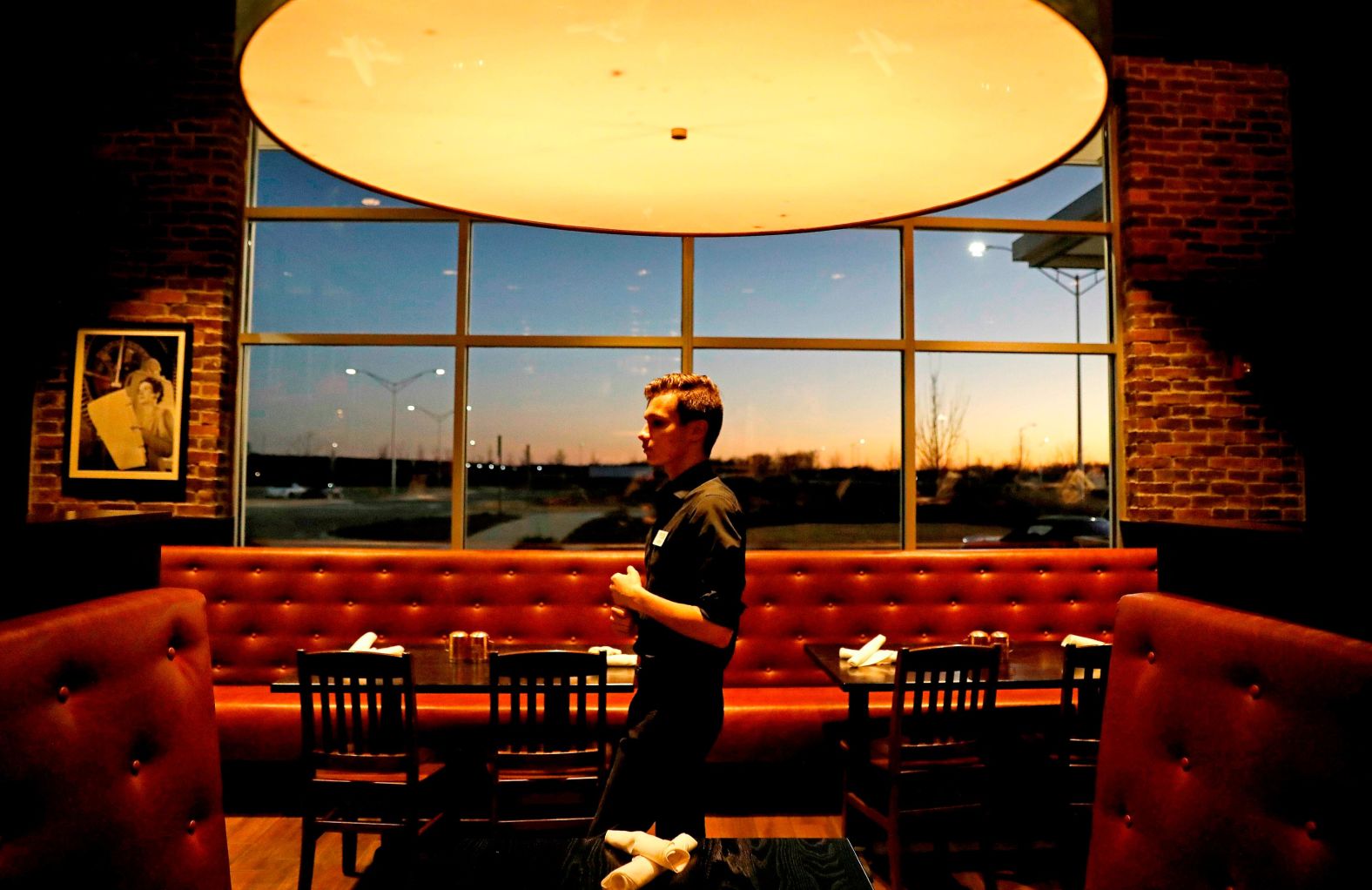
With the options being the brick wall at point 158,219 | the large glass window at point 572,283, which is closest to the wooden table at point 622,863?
the large glass window at point 572,283

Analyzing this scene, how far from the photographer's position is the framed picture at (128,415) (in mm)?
4426

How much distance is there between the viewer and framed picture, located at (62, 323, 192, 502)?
174 inches

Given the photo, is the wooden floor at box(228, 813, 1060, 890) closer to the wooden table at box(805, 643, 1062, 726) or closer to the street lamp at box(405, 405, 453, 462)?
the wooden table at box(805, 643, 1062, 726)

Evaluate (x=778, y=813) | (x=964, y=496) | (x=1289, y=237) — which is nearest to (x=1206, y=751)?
(x=778, y=813)

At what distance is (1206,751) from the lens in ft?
4.05

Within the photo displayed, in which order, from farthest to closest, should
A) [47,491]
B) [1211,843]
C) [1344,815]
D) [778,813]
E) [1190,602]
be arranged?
[47,491], [778,813], [1190,602], [1211,843], [1344,815]

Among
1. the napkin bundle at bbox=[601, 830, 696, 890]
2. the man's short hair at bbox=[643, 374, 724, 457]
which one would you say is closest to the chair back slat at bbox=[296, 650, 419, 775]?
the man's short hair at bbox=[643, 374, 724, 457]

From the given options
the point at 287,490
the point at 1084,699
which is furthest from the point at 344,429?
the point at 1084,699

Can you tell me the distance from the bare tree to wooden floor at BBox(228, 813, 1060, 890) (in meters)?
2.26

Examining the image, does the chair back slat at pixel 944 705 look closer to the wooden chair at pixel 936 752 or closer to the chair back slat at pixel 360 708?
the wooden chair at pixel 936 752

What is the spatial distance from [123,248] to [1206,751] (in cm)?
539

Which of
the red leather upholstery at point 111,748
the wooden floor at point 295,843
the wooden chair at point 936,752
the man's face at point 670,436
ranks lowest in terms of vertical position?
the wooden floor at point 295,843

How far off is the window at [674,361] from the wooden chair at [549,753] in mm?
2027

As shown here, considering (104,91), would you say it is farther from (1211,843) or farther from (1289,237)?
(1289,237)
